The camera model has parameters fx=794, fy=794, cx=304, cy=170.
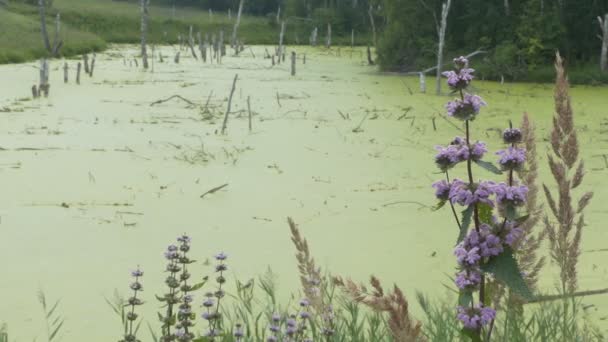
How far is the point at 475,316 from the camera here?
1051 millimetres

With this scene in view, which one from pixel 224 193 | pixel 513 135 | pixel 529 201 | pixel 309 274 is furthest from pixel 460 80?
pixel 224 193

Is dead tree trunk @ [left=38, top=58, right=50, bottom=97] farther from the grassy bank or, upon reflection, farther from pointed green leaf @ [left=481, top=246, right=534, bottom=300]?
pointed green leaf @ [left=481, top=246, right=534, bottom=300]

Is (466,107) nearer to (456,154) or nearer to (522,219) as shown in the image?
(456,154)

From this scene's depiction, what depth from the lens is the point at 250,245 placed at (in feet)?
13.0

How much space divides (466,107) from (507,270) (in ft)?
0.73

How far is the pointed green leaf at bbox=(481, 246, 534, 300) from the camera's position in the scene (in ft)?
3.37

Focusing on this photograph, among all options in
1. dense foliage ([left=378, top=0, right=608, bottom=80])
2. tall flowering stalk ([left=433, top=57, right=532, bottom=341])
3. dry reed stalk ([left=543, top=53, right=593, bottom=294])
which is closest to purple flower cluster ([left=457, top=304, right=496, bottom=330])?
tall flowering stalk ([left=433, top=57, right=532, bottom=341])

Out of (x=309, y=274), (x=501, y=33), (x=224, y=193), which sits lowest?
(x=224, y=193)

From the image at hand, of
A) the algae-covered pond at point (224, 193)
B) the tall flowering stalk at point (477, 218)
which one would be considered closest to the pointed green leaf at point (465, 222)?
the tall flowering stalk at point (477, 218)

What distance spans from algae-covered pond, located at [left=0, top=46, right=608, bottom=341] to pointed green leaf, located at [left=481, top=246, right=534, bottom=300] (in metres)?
1.72

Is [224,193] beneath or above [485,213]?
beneath

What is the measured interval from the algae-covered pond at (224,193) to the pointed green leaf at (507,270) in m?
1.72

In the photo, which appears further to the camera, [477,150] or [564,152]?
[564,152]

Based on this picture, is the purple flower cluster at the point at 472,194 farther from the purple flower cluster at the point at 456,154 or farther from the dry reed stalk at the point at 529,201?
the dry reed stalk at the point at 529,201
